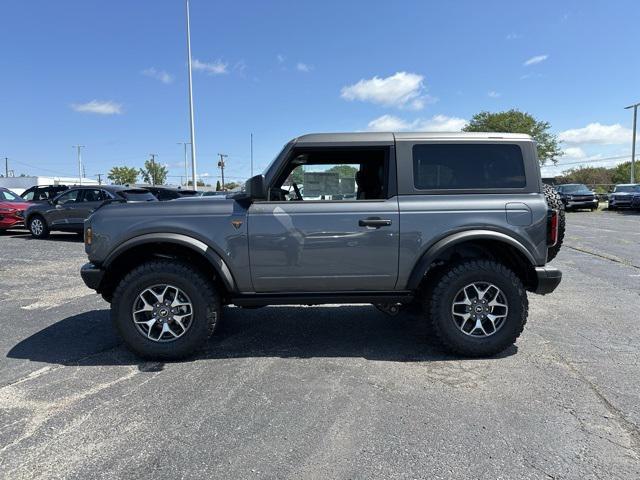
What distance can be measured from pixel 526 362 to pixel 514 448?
145 centimetres

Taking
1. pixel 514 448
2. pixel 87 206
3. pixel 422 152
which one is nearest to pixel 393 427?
pixel 514 448

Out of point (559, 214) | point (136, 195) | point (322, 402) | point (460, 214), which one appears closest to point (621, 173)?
point (136, 195)

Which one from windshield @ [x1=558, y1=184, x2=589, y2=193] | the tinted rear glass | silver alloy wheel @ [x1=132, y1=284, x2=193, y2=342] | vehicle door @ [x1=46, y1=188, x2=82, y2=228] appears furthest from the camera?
windshield @ [x1=558, y1=184, x2=589, y2=193]

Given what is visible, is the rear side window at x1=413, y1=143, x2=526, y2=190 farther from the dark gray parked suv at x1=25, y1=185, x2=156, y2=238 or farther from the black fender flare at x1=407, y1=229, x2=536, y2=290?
the dark gray parked suv at x1=25, y1=185, x2=156, y2=238

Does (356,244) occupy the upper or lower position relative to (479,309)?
upper

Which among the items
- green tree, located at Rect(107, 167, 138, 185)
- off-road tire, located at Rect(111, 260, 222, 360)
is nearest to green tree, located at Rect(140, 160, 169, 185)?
green tree, located at Rect(107, 167, 138, 185)

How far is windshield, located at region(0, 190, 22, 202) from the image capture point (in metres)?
14.6

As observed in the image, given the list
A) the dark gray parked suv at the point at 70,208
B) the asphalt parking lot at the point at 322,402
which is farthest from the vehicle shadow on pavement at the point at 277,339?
the dark gray parked suv at the point at 70,208

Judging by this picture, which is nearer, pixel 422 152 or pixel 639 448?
pixel 639 448

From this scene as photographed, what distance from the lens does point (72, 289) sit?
6.77 m

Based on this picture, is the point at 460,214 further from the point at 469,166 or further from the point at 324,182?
the point at 324,182

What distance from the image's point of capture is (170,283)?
3.84 metres

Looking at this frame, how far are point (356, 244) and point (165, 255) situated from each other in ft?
5.85

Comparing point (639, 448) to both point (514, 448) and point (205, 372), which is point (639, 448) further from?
point (205, 372)
